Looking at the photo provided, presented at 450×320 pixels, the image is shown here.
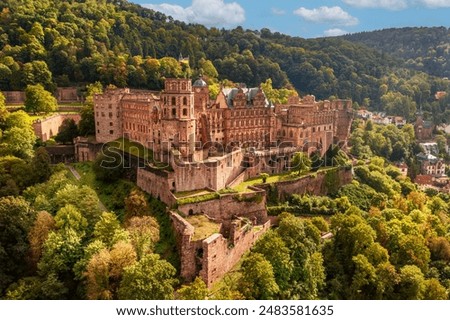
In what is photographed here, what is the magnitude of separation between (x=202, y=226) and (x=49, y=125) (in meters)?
27.3

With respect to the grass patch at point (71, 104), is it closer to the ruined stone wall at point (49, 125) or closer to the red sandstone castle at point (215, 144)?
the ruined stone wall at point (49, 125)

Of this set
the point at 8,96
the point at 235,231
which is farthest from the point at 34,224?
the point at 8,96

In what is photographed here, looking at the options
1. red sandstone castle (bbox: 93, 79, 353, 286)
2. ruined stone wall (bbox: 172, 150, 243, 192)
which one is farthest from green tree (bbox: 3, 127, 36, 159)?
ruined stone wall (bbox: 172, 150, 243, 192)

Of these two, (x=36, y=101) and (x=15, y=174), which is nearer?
(x=15, y=174)

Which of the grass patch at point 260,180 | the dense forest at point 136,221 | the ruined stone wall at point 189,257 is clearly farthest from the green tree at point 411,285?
the ruined stone wall at point 189,257

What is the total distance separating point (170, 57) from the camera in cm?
8038

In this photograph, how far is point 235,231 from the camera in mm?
30953

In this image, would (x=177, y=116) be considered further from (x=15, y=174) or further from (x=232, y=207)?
(x=15, y=174)

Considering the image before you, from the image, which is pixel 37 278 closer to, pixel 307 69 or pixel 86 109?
pixel 86 109

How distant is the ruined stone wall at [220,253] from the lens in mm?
27891

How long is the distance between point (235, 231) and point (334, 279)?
776 cm

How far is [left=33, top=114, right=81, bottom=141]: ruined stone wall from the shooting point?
4734 centimetres

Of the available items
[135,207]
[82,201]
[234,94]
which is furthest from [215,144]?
[82,201]

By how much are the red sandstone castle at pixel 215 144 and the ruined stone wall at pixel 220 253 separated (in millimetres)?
64
